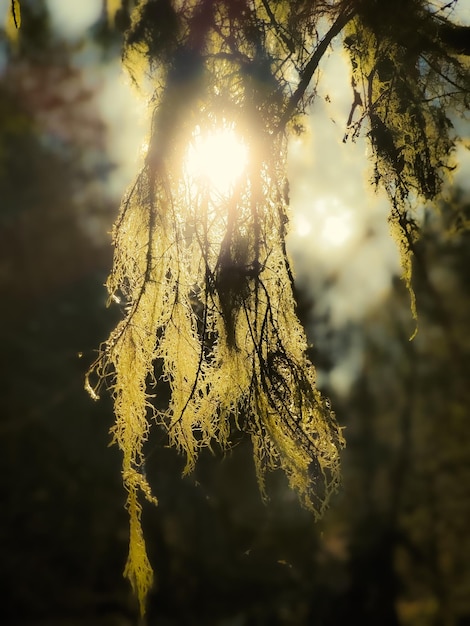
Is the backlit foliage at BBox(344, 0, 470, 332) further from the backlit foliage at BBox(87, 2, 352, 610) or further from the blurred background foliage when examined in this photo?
the blurred background foliage

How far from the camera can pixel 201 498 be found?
35.6ft

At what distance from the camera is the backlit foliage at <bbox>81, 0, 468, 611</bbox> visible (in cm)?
192

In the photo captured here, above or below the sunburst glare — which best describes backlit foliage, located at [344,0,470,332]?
above

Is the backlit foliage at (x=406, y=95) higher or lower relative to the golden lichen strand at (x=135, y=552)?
higher

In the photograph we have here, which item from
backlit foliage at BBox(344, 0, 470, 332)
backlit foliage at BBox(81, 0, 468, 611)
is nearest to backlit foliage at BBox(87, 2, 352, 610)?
backlit foliage at BBox(81, 0, 468, 611)

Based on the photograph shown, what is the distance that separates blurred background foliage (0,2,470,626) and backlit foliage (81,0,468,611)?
20.7 ft

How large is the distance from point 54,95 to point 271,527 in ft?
40.4

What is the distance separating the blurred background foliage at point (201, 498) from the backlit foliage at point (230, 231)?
6.30 metres

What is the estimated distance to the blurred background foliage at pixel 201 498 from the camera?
38.8 ft

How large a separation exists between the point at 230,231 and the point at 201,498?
9723mm

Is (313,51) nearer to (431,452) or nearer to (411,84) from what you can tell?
(411,84)

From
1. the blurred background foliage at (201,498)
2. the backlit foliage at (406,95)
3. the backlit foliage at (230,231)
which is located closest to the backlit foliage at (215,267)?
the backlit foliage at (230,231)

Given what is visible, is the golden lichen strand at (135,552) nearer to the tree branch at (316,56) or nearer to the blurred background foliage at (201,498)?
the tree branch at (316,56)

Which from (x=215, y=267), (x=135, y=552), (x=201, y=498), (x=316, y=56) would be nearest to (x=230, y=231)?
(x=215, y=267)
